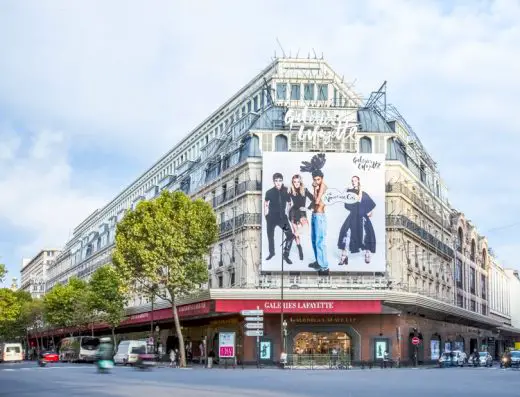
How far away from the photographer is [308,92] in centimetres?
7881

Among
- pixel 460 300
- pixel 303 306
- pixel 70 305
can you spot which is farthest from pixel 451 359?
pixel 70 305

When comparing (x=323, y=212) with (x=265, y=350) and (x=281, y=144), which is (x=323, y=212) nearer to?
(x=281, y=144)

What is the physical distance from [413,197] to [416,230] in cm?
319

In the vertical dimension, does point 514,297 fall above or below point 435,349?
above

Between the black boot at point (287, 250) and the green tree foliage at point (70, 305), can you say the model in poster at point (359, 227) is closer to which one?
the black boot at point (287, 250)

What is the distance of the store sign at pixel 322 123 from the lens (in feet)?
229

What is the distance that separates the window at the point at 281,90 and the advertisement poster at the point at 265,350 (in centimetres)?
2592

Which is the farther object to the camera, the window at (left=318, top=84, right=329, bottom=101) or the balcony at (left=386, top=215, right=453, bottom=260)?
the window at (left=318, top=84, right=329, bottom=101)

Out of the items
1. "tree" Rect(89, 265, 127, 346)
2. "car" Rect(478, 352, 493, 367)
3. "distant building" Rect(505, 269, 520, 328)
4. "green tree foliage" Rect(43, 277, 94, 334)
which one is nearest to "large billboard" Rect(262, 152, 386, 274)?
"car" Rect(478, 352, 493, 367)

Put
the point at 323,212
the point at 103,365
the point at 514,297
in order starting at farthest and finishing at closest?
the point at 514,297 < the point at 323,212 < the point at 103,365

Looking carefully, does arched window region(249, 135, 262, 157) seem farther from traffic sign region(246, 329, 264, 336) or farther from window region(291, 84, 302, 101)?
traffic sign region(246, 329, 264, 336)

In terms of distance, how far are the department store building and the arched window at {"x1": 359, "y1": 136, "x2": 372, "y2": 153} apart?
0.48 feet

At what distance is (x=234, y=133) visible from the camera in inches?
3164

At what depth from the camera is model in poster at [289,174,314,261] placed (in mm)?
67375
